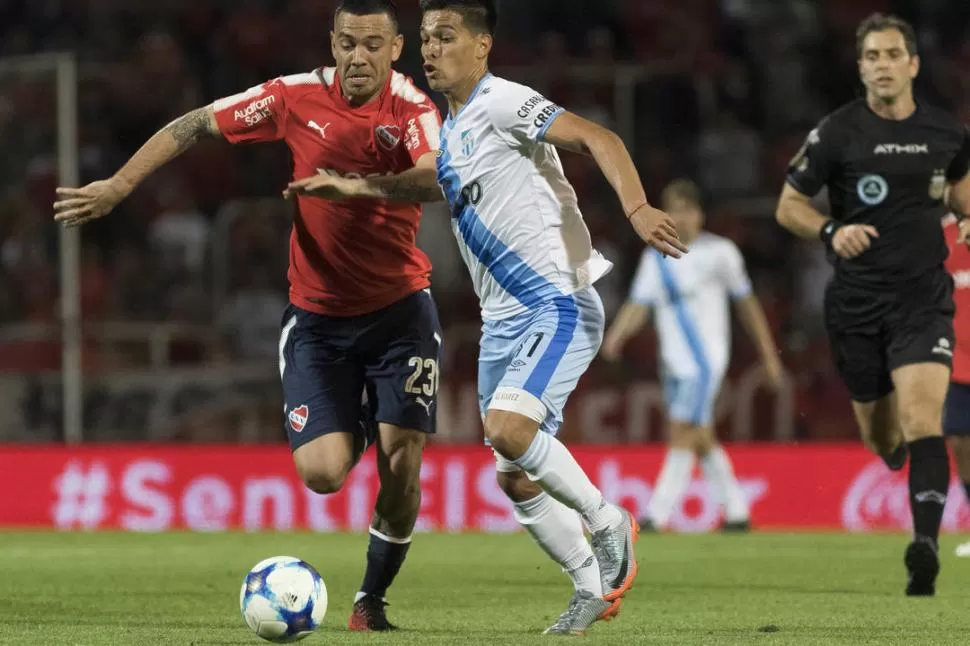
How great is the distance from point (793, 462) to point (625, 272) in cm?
312

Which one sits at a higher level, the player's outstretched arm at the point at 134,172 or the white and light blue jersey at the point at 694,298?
the player's outstretched arm at the point at 134,172

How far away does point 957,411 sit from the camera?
10.7 meters

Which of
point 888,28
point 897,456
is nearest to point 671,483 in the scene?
point 897,456

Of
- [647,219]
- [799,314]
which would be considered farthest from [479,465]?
[647,219]

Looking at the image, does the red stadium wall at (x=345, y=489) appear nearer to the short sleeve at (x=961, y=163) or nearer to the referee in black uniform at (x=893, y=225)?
the referee in black uniform at (x=893, y=225)

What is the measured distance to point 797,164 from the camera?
8.79 m

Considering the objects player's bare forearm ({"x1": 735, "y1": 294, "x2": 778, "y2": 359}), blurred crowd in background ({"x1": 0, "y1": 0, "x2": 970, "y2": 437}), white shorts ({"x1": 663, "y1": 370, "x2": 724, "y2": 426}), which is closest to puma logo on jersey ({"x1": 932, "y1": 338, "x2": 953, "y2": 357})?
player's bare forearm ({"x1": 735, "y1": 294, "x2": 778, "y2": 359})

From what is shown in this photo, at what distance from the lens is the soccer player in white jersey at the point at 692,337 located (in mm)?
13297

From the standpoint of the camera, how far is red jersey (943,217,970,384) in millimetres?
10781

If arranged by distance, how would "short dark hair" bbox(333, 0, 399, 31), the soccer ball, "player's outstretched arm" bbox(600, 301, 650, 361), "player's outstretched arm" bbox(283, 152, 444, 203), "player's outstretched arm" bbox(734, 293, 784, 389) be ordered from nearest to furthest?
the soccer ball → "player's outstretched arm" bbox(283, 152, 444, 203) → "short dark hair" bbox(333, 0, 399, 31) → "player's outstretched arm" bbox(734, 293, 784, 389) → "player's outstretched arm" bbox(600, 301, 650, 361)

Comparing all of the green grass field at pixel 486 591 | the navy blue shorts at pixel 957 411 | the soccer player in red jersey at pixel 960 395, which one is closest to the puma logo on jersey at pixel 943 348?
Answer: the green grass field at pixel 486 591

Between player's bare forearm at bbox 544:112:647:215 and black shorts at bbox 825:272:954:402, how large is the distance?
262cm

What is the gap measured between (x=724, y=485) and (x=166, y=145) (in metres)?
7.26

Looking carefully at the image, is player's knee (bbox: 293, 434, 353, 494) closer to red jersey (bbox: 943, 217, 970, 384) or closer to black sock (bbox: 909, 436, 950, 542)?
black sock (bbox: 909, 436, 950, 542)
